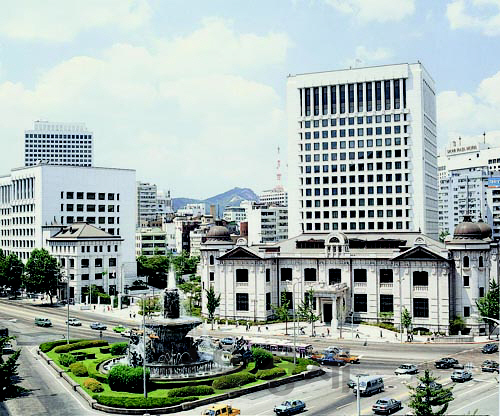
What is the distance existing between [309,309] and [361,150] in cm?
5115

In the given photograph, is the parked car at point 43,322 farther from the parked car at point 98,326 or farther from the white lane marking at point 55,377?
the white lane marking at point 55,377

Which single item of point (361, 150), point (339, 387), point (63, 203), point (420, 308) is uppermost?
point (361, 150)

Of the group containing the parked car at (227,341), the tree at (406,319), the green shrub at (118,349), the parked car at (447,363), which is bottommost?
the parked car at (447,363)

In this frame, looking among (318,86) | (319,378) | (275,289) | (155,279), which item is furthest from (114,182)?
(319,378)

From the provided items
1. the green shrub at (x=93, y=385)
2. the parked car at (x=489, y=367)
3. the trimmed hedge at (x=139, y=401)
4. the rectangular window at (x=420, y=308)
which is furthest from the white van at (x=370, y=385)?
the rectangular window at (x=420, y=308)

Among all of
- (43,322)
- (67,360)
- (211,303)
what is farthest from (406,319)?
(43,322)

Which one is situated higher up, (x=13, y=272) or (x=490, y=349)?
(x=13, y=272)

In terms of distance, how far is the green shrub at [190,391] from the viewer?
5934 cm

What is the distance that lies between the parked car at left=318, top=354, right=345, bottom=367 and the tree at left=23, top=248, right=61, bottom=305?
7513cm

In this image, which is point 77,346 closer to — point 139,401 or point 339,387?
point 139,401

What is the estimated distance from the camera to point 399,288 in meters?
105

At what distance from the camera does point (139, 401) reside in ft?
187

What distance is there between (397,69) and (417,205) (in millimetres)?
28146

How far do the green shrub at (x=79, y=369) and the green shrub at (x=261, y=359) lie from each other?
55.3 feet
